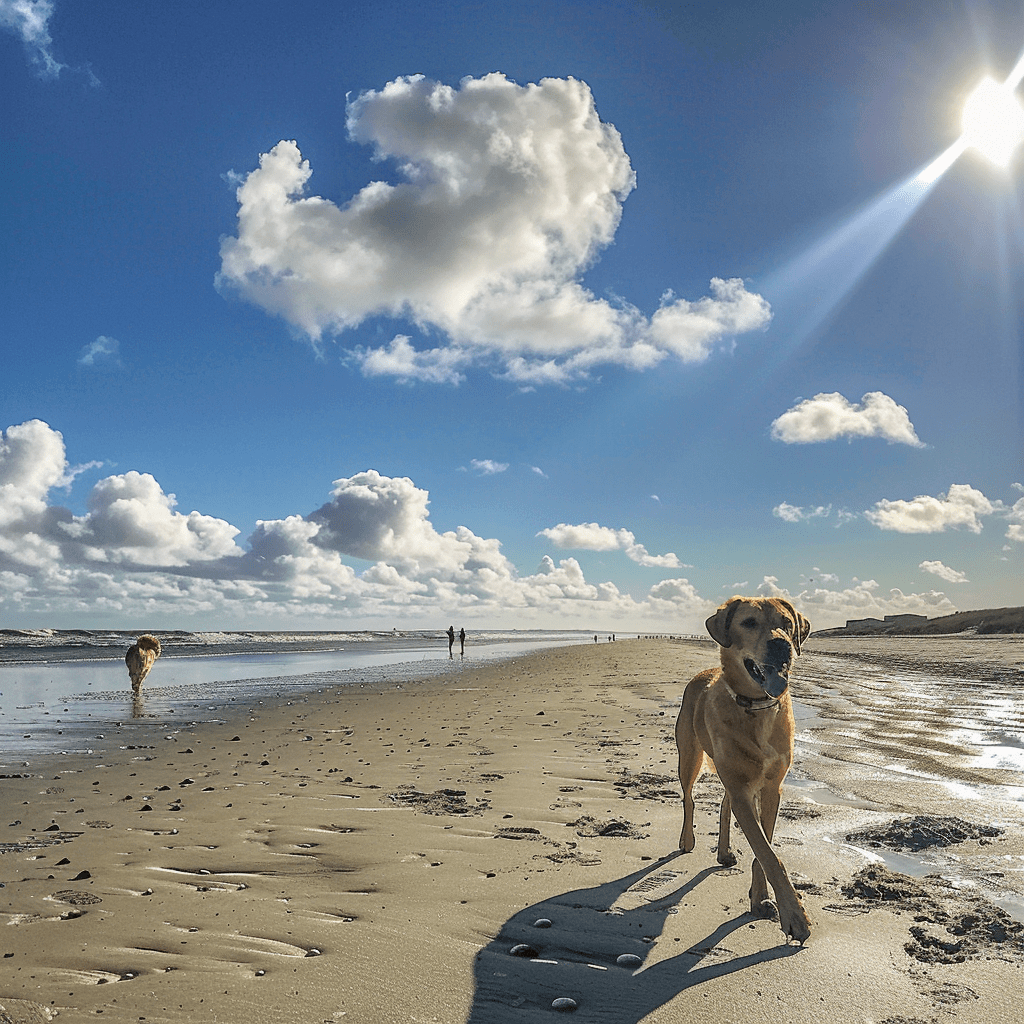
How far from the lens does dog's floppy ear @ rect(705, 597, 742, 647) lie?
14.7 feet

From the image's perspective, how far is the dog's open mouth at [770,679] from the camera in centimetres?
400

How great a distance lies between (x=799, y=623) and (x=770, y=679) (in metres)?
0.84

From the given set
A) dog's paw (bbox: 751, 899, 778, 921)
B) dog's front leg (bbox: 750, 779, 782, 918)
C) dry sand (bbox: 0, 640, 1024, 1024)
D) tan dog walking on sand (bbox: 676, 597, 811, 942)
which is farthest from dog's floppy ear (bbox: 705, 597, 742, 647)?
dry sand (bbox: 0, 640, 1024, 1024)

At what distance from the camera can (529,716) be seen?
13359mm

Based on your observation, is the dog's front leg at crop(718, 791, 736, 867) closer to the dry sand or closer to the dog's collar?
the dry sand

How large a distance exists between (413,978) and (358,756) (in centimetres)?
652

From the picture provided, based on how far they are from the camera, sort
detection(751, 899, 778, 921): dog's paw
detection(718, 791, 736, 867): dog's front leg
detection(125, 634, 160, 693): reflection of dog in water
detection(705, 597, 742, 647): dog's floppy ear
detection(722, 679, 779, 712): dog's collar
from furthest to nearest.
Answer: detection(125, 634, 160, 693): reflection of dog in water → detection(718, 791, 736, 867): dog's front leg → detection(705, 597, 742, 647): dog's floppy ear → detection(722, 679, 779, 712): dog's collar → detection(751, 899, 778, 921): dog's paw

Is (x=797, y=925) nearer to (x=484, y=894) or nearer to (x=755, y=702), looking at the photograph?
(x=755, y=702)

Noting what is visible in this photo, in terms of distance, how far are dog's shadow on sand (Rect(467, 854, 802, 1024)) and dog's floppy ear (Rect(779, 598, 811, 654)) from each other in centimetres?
176

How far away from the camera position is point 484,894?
4273 millimetres

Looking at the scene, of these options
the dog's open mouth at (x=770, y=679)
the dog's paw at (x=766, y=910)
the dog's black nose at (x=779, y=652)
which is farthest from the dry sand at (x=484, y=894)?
the dog's black nose at (x=779, y=652)

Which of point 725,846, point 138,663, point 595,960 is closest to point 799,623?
point 725,846

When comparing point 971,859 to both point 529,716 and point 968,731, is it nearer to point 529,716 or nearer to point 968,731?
point 968,731

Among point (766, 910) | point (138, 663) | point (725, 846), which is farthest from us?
point (138, 663)
